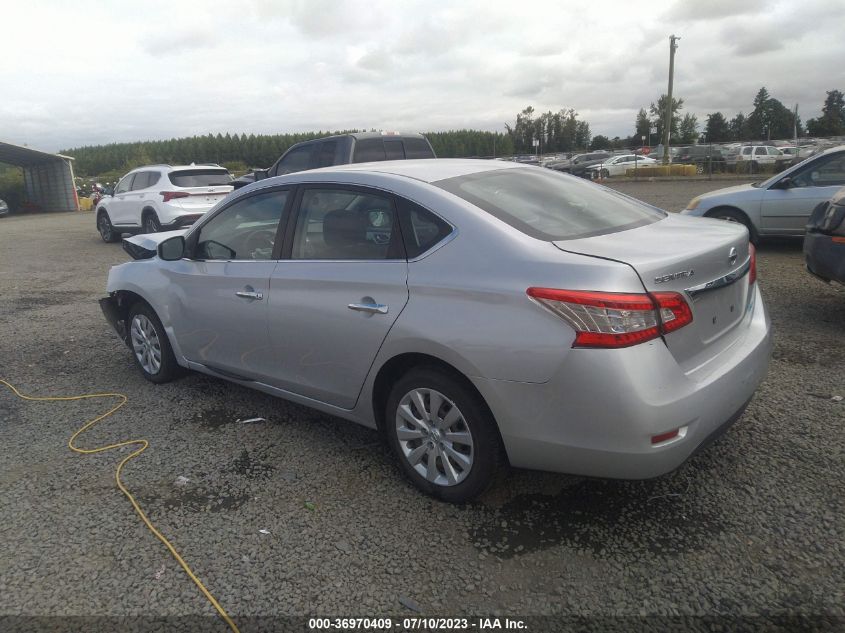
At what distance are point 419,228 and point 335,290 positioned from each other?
581 mm

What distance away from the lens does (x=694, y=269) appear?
2.82 meters

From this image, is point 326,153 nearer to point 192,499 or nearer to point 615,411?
point 192,499

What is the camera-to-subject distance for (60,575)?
2840 millimetres

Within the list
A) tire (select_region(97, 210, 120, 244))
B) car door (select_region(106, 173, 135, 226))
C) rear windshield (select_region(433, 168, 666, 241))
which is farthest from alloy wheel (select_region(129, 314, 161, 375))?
tire (select_region(97, 210, 120, 244))

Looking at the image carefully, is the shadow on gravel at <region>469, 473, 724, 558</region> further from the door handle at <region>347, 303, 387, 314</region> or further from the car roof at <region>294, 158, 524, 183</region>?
the car roof at <region>294, 158, 524, 183</region>

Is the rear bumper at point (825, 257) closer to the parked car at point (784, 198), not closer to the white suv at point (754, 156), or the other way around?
the parked car at point (784, 198)

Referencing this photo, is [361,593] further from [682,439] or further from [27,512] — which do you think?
[27,512]

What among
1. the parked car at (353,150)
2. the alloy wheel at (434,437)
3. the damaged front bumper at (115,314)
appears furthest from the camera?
the parked car at (353,150)

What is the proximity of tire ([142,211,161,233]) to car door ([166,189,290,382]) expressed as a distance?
9762 mm

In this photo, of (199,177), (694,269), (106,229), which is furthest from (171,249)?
(106,229)

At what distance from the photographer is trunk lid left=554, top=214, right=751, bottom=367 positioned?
271cm

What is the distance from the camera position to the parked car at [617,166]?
36.0m

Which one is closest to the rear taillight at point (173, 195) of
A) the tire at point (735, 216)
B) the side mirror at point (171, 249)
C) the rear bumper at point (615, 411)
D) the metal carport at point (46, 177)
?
the side mirror at point (171, 249)

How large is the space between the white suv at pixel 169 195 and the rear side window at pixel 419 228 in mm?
10826
